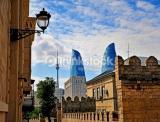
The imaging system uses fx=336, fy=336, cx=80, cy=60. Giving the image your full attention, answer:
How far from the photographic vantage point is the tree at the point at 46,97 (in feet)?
190

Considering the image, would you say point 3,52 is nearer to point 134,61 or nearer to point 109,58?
point 134,61

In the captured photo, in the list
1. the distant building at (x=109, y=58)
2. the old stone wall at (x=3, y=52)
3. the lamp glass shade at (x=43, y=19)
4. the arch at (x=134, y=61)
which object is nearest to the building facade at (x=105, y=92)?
the arch at (x=134, y=61)

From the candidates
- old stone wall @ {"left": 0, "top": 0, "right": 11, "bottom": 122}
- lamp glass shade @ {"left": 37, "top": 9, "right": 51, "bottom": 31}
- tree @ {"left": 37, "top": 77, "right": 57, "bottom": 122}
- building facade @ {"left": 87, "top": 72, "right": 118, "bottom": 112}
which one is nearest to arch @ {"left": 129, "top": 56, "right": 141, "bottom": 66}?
lamp glass shade @ {"left": 37, "top": 9, "right": 51, "bottom": 31}

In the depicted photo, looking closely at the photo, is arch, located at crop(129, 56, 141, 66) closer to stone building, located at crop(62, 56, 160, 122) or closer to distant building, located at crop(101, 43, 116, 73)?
stone building, located at crop(62, 56, 160, 122)

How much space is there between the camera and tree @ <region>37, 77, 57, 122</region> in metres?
57.8

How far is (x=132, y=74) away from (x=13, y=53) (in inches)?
215

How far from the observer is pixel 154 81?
41.8 ft

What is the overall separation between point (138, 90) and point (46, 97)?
1837 inches

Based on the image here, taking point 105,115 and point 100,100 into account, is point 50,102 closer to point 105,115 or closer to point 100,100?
point 100,100

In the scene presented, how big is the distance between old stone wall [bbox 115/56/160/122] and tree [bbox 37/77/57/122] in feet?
151

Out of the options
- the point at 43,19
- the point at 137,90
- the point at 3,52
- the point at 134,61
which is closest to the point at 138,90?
the point at 137,90

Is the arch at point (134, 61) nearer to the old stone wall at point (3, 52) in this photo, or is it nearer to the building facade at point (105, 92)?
the old stone wall at point (3, 52)

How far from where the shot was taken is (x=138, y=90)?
12.4 metres

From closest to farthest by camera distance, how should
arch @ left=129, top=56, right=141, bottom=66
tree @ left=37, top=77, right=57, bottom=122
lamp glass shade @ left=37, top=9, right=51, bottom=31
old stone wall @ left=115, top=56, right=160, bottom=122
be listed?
lamp glass shade @ left=37, top=9, right=51, bottom=31
old stone wall @ left=115, top=56, right=160, bottom=122
arch @ left=129, top=56, right=141, bottom=66
tree @ left=37, top=77, right=57, bottom=122
